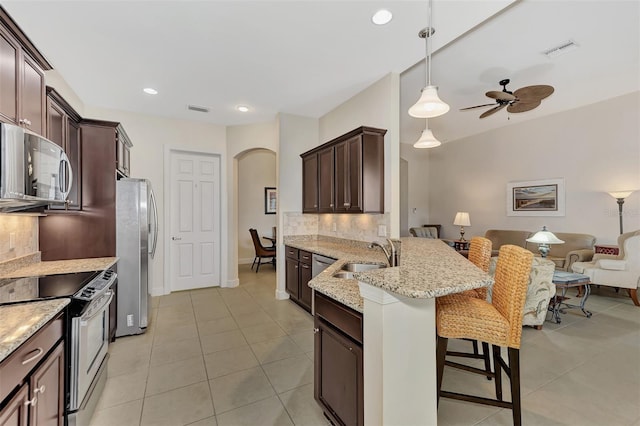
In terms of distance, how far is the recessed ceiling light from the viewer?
2246 millimetres

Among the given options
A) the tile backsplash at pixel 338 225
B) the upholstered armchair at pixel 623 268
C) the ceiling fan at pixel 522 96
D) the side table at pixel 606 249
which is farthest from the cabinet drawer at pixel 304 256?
the side table at pixel 606 249

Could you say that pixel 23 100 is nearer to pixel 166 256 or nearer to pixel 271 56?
pixel 271 56

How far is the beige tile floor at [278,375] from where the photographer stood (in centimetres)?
193

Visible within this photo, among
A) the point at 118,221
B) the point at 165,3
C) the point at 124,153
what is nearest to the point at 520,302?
the point at 165,3

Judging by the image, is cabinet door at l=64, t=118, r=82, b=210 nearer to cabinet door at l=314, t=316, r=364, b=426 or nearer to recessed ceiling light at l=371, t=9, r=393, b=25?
cabinet door at l=314, t=316, r=364, b=426

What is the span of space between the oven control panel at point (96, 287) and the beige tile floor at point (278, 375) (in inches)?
34.6

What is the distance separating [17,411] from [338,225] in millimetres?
3589

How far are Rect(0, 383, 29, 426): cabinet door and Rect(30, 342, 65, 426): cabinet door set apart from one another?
6 cm

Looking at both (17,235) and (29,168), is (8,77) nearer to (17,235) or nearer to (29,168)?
(29,168)

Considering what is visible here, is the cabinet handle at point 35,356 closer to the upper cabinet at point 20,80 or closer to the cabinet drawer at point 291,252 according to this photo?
the upper cabinet at point 20,80

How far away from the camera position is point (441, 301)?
1.80 meters

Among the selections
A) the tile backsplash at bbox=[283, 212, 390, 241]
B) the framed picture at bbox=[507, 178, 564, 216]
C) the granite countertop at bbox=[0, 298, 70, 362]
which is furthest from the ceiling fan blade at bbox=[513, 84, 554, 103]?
the granite countertop at bbox=[0, 298, 70, 362]

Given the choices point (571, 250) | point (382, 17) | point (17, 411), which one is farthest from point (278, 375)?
point (571, 250)

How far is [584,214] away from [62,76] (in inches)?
333
